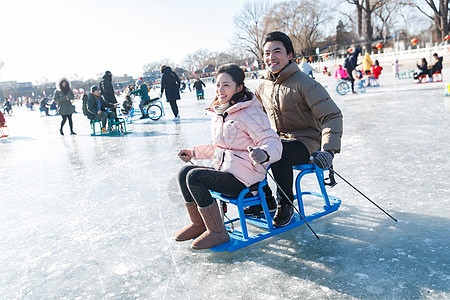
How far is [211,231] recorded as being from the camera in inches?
93.7

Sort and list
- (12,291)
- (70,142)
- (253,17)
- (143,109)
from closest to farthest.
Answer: (12,291) < (70,142) < (143,109) < (253,17)

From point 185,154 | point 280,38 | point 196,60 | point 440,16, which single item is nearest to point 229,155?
point 185,154

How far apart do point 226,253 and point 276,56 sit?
1.41 m

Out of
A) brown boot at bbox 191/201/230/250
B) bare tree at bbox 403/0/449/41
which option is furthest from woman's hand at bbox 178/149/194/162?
bare tree at bbox 403/0/449/41

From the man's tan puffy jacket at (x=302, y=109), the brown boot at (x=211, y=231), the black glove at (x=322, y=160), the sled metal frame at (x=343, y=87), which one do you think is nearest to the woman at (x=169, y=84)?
the sled metal frame at (x=343, y=87)

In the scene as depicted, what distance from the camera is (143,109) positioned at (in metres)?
12.4

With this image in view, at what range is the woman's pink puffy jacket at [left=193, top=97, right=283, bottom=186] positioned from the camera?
232 centimetres

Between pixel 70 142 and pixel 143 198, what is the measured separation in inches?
245

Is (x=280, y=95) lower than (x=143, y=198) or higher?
higher

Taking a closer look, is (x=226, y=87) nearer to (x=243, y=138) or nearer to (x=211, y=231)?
(x=243, y=138)

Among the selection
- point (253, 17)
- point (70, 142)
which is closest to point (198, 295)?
point (70, 142)

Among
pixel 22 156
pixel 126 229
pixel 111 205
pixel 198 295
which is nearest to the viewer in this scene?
pixel 198 295

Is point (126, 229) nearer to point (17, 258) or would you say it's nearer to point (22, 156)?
point (17, 258)

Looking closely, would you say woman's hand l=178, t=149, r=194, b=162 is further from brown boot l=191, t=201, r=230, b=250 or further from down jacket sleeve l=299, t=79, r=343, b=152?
down jacket sleeve l=299, t=79, r=343, b=152
